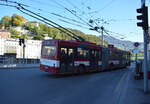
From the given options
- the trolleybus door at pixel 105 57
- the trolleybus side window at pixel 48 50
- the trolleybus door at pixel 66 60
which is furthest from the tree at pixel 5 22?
the trolleybus door at pixel 66 60

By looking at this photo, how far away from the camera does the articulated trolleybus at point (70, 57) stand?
10180mm

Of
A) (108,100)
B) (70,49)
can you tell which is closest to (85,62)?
(70,49)

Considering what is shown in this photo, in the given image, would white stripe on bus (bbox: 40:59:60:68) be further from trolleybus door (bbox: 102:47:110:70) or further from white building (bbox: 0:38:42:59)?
white building (bbox: 0:38:42:59)

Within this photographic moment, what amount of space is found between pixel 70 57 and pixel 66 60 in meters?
0.52

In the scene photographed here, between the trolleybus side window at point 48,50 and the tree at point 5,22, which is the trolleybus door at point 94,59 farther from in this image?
the tree at point 5,22

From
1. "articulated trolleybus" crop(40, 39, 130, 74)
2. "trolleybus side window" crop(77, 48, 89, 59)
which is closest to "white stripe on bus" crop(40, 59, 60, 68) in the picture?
"articulated trolleybus" crop(40, 39, 130, 74)

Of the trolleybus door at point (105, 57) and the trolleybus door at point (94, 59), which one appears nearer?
the trolleybus door at point (94, 59)

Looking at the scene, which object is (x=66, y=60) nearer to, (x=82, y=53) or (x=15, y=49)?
(x=82, y=53)

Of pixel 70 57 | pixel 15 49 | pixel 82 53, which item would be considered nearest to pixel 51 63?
pixel 70 57

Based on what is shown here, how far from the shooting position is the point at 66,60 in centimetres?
1066

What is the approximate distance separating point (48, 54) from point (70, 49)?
1.78 m

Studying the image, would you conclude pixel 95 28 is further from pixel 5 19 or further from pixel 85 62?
pixel 5 19

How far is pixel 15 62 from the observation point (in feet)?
62.5

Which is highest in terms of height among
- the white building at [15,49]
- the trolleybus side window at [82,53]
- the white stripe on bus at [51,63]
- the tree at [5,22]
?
the tree at [5,22]
